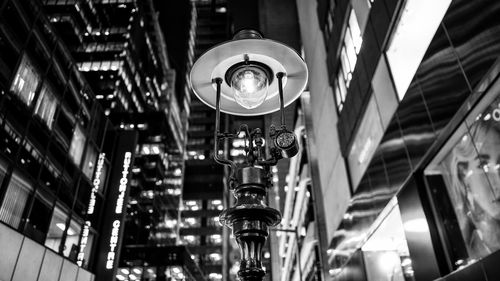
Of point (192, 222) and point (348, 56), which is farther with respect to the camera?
point (192, 222)

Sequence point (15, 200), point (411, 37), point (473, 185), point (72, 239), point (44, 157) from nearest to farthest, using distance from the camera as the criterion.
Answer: point (473, 185)
point (411, 37)
point (15, 200)
point (44, 157)
point (72, 239)

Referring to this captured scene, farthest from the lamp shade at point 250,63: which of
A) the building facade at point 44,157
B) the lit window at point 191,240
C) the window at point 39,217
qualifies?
the lit window at point 191,240

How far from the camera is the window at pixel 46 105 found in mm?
16925

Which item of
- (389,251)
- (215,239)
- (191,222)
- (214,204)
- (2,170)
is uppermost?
(214,204)

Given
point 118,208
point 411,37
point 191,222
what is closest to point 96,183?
point 118,208

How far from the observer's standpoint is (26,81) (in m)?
15.7

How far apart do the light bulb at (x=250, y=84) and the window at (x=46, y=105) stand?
16777 millimetres

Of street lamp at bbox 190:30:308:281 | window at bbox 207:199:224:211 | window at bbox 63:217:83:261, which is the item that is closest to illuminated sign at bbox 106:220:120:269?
window at bbox 63:217:83:261

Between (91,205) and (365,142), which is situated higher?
(91,205)

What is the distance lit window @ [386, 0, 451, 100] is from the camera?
7.01 metres

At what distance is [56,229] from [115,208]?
243 inches

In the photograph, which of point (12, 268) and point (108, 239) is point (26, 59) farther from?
point (108, 239)

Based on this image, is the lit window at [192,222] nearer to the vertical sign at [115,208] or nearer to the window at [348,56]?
the vertical sign at [115,208]

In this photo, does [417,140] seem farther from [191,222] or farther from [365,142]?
[191,222]
